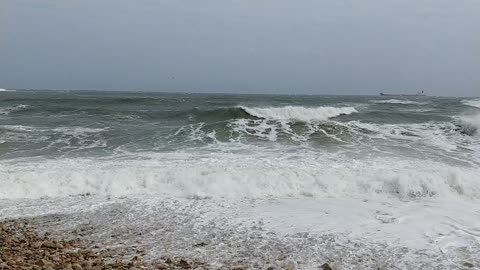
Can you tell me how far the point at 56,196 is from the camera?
8.29m

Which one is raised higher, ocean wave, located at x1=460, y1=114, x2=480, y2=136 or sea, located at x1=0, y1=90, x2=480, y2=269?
ocean wave, located at x1=460, y1=114, x2=480, y2=136

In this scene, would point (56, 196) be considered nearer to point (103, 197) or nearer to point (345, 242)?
point (103, 197)

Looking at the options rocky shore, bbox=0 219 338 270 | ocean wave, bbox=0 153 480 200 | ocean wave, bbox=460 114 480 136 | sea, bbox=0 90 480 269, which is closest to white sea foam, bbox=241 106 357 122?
sea, bbox=0 90 480 269

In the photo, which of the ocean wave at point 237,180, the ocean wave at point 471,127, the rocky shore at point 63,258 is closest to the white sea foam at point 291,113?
the ocean wave at point 471,127

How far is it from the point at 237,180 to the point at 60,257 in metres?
4.49

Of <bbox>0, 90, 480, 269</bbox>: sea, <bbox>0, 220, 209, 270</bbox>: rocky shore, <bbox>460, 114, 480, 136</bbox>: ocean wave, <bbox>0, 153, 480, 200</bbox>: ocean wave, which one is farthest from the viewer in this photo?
<bbox>460, 114, 480, 136</bbox>: ocean wave

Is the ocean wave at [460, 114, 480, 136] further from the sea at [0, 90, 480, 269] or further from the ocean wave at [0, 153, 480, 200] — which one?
the ocean wave at [0, 153, 480, 200]

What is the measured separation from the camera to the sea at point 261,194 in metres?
5.57

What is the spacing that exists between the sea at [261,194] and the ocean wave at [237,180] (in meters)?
0.03

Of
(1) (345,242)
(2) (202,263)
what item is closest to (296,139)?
(1) (345,242)

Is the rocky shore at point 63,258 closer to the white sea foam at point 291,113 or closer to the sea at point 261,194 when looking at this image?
the sea at point 261,194

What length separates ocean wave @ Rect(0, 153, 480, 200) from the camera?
845 cm

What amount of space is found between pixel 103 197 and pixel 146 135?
7.75 metres

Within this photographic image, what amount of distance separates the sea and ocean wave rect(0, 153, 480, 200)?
3 cm
